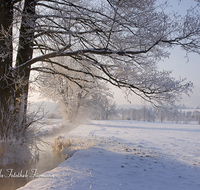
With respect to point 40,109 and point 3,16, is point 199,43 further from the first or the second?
point 3,16

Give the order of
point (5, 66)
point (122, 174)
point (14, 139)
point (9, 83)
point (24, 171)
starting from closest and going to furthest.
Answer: point (122, 174) < point (24, 171) < point (14, 139) < point (5, 66) < point (9, 83)

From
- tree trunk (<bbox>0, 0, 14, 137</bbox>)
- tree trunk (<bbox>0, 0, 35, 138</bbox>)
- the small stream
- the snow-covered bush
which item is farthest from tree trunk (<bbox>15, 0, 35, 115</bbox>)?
the small stream

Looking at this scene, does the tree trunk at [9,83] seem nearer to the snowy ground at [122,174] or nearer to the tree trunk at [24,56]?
the tree trunk at [24,56]

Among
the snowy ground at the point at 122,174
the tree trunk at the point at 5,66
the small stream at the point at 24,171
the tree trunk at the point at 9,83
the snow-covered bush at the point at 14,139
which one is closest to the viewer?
the snowy ground at the point at 122,174

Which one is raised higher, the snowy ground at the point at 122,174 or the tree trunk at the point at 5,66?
the tree trunk at the point at 5,66

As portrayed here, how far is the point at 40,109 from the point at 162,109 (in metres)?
4.08

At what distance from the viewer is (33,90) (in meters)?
7.87

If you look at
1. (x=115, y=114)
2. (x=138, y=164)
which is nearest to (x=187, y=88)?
(x=138, y=164)

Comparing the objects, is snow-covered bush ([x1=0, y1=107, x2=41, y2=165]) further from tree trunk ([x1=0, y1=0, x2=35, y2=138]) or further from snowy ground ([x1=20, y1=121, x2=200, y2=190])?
snowy ground ([x1=20, y1=121, x2=200, y2=190])

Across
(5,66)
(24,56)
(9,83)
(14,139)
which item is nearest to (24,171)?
(14,139)

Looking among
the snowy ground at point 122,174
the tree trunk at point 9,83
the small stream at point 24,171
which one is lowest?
the small stream at point 24,171

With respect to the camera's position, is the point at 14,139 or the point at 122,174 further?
the point at 14,139

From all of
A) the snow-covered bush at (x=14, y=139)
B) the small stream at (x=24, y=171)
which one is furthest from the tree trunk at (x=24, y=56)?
the small stream at (x=24, y=171)

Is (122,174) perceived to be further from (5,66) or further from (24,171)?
(5,66)
